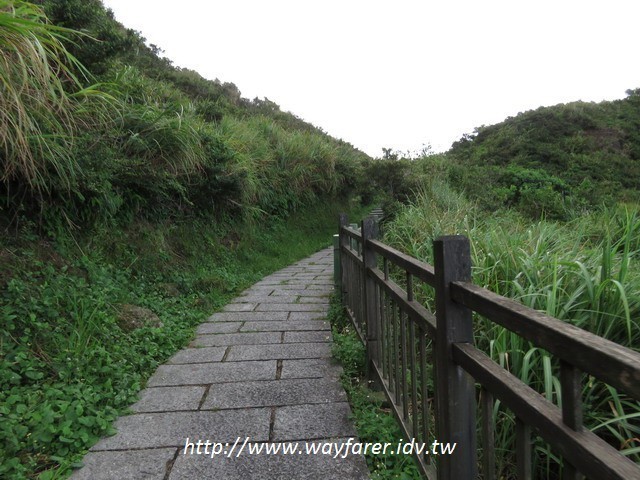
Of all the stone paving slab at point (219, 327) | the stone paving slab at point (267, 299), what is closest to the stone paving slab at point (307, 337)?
the stone paving slab at point (219, 327)

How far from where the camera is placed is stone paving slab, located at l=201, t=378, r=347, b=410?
253cm

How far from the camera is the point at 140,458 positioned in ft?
6.50

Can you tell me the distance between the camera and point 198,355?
3299 mm

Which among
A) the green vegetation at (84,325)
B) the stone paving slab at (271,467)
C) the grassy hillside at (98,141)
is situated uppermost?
the grassy hillside at (98,141)

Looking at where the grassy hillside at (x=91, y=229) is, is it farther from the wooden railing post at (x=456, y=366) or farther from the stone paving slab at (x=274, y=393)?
the wooden railing post at (x=456, y=366)

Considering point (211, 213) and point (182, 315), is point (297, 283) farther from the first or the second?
point (182, 315)

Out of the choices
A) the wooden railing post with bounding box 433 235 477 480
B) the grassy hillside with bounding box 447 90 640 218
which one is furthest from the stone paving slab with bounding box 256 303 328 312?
the grassy hillside with bounding box 447 90 640 218

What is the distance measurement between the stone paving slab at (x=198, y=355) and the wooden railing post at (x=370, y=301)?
3.98 feet

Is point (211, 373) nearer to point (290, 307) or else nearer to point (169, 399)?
point (169, 399)

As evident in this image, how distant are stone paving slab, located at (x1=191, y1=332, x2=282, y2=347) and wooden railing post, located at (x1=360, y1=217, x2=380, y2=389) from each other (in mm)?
1111

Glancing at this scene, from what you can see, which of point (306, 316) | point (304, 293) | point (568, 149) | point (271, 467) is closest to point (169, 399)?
point (271, 467)

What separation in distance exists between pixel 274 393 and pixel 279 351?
72 centimetres

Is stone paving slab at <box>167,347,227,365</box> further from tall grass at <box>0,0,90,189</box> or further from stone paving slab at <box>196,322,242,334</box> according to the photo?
tall grass at <box>0,0,90,189</box>

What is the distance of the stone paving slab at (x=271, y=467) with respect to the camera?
1860 mm
